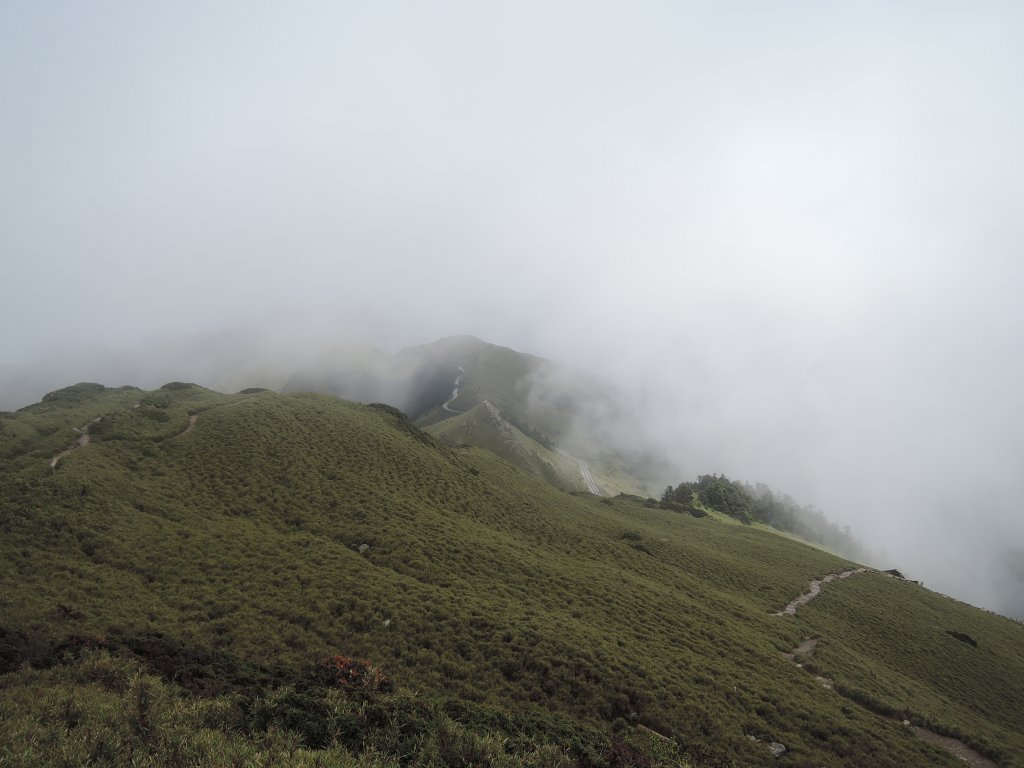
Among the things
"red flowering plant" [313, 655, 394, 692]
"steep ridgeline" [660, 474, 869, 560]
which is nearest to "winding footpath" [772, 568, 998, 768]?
"red flowering plant" [313, 655, 394, 692]

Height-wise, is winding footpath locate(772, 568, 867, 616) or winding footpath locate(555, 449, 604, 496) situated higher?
winding footpath locate(772, 568, 867, 616)

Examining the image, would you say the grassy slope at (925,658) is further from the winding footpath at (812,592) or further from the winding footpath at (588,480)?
the winding footpath at (588,480)

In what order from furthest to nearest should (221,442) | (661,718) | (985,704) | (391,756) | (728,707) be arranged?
(221,442) → (985,704) → (728,707) → (661,718) → (391,756)

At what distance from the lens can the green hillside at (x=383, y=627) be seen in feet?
42.9

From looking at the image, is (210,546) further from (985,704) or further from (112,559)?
(985,704)

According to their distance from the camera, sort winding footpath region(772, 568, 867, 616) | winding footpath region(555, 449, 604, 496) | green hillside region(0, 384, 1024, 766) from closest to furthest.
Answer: green hillside region(0, 384, 1024, 766) → winding footpath region(772, 568, 867, 616) → winding footpath region(555, 449, 604, 496)

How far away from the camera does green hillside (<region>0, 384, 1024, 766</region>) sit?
13.1 meters

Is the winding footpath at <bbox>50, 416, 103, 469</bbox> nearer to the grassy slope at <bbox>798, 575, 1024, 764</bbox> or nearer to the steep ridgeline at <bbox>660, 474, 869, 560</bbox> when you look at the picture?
the grassy slope at <bbox>798, 575, 1024, 764</bbox>

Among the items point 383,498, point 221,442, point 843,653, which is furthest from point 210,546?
point 843,653

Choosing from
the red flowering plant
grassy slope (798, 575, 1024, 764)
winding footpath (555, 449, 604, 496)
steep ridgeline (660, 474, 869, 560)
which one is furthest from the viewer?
winding footpath (555, 449, 604, 496)

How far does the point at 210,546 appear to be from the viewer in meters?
28.6

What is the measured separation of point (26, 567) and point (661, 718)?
33.4 metres

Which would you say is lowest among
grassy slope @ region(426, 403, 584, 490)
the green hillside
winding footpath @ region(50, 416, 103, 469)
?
grassy slope @ region(426, 403, 584, 490)

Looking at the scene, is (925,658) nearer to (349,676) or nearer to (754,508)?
(349,676)
